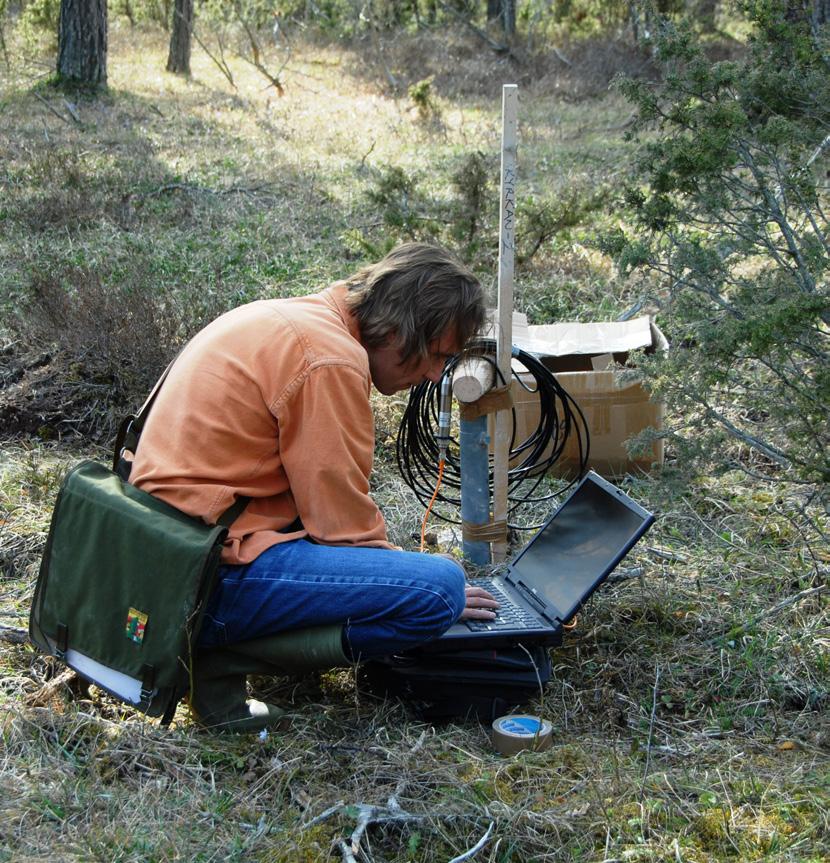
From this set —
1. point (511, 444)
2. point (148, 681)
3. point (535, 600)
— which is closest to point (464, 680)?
point (535, 600)

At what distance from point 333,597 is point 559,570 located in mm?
966

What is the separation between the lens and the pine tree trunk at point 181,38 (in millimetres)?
14664

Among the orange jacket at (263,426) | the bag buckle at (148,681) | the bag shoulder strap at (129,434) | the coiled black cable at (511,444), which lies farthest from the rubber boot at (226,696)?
the coiled black cable at (511,444)

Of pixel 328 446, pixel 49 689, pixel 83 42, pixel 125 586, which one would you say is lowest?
pixel 49 689

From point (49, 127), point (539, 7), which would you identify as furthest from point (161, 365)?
point (539, 7)

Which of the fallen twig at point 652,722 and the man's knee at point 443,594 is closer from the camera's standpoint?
the fallen twig at point 652,722

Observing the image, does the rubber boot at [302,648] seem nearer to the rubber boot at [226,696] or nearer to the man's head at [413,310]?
the rubber boot at [226,696]

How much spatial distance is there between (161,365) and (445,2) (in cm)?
1669

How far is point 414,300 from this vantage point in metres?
2.98

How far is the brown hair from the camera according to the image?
2.98 m

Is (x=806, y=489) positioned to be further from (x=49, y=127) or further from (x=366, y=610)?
(x=49, y=127)

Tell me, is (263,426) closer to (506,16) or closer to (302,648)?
(302,648)

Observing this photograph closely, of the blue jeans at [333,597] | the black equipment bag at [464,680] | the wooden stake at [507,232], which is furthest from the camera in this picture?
the wooden stake at [507,232]

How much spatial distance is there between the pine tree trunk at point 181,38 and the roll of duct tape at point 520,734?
13884 mm
